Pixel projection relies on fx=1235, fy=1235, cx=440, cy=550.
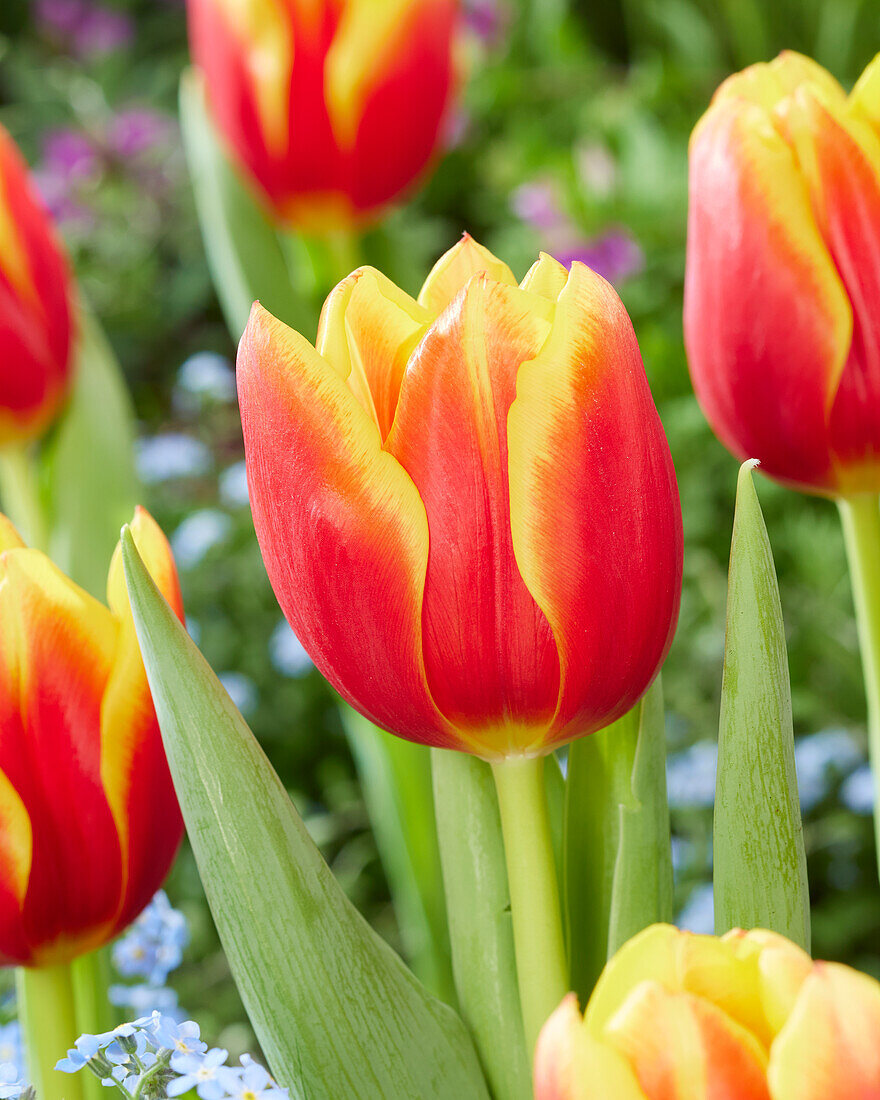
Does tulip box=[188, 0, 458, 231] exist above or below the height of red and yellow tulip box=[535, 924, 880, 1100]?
above

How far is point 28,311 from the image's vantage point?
56 centimetres

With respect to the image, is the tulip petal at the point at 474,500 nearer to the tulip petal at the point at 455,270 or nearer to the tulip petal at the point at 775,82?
the tulip petal at the point at 455,270

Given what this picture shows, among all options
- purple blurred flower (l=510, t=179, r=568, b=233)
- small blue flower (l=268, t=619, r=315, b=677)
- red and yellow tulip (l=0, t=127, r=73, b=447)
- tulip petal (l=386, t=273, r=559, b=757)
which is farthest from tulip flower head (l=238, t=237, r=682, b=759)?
purple blurred flower (l=510, t=179, r=568, b=233)

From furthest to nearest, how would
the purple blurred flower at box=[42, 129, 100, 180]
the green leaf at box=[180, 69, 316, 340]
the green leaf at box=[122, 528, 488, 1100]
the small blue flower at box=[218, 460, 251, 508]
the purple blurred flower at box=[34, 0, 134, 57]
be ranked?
the purple blurred flower at box=[34, 0, 134, 57] → the purple blurred flower at box=[42, 129, 100, 180] → the small blue flower at box=[218, 460, 251, 508] → the green leaf at box=[180, 69, 316, 340] → the green leaf at box=[122, 528, 488, 1100]

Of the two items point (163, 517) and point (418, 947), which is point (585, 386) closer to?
point (418, 947)

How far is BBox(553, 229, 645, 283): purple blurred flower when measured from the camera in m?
1.31

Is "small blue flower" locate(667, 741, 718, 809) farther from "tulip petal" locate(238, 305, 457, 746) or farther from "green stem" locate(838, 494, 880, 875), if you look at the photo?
"tulip petal" locate(238, 305, 457, 746)

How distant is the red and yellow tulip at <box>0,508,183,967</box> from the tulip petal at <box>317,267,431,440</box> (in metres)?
0.08

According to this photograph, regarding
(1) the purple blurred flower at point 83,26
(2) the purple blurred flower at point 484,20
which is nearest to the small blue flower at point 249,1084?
(2) the purple blurred flower at point 484,20

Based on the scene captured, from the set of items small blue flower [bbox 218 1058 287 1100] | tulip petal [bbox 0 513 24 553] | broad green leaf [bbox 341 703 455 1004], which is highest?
tulip petal [bbox 0 513 24 553]

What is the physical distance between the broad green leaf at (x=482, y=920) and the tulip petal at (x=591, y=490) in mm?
84

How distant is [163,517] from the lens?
4.48ft

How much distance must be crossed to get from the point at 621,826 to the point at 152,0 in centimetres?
272

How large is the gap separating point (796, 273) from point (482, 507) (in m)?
0.14
